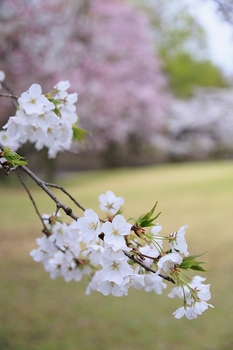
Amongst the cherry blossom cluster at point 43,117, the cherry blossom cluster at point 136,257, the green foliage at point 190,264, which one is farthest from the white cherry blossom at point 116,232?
the cherry blossom cluster at point 43,117

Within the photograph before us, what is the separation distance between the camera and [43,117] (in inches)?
48.6

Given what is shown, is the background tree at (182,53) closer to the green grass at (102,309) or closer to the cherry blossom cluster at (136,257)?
the green grass at (102,309)

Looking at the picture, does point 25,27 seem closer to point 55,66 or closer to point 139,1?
point 55,66

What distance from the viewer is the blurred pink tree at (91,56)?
7820 mm

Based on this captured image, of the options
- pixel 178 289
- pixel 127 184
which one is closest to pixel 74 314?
pixel 178 289

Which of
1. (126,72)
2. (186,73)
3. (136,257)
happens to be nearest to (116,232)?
(136,257)

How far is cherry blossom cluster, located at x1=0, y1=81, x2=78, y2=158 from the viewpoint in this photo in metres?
1.19

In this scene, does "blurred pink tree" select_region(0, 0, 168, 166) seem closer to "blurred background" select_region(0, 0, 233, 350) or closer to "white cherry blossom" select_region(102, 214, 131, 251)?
"blurred background" select_region(0, 0, 233, 350)

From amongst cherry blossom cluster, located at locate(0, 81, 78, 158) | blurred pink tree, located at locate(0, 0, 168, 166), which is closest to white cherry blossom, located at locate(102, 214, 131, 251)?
cherry blossom cluster, located at locate(0, 81, 78, 158)

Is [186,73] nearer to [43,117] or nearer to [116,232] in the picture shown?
[43,117]

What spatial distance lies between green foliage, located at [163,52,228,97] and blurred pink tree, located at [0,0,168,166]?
5.81 m

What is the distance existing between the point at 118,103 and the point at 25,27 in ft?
16.3

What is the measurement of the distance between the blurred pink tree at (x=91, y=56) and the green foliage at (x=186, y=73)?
5807 millimetres

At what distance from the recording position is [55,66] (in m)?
8.98
